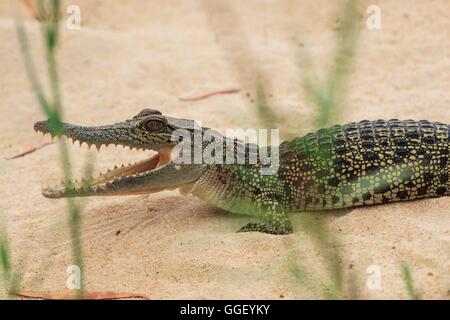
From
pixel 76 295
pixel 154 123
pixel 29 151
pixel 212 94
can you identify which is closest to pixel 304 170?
pixel 154 123

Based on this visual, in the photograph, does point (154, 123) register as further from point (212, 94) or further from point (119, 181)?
point (212, 94)

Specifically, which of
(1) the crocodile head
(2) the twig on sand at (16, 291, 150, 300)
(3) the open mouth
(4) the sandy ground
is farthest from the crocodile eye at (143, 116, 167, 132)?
(2) the twig on sand at (16, 291, 150, 300)

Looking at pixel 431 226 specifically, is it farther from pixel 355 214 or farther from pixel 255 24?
pixel 255 24

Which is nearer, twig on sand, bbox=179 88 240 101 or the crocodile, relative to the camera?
the crocodile

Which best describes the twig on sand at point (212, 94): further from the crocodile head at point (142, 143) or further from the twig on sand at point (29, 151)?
the crocodile head at point (142, 143)

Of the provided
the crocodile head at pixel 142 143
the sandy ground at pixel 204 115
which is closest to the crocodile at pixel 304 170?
the crocodile head at pixel 142 143

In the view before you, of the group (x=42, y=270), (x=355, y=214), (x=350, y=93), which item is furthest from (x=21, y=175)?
(x=350, y=93)

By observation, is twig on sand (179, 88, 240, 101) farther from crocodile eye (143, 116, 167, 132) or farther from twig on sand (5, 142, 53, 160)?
crocodile eye (143, 116, 167, 132)

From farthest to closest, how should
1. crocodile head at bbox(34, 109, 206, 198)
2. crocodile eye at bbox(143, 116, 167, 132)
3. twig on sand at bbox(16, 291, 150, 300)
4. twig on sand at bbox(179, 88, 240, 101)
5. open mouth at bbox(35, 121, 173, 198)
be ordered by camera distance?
twig on sand at bbox(179, 88, 240, 101) < crocodile eye at bbox(143, 116, 167, 132) < crocodile head at bbox(34, 109, 206, 198) < open mouth at bbox(35, 121, 173, 198) < twig on sand at bbox(16, 291, 150, 300)
